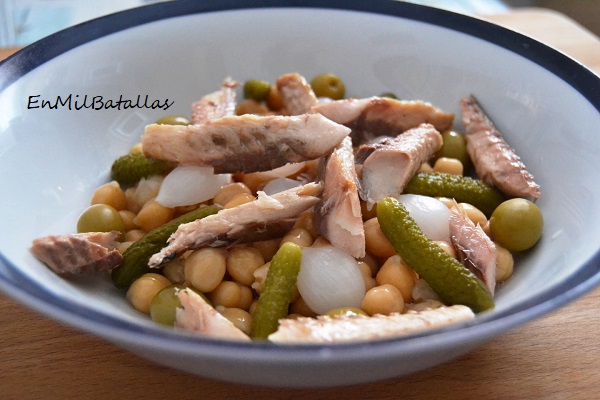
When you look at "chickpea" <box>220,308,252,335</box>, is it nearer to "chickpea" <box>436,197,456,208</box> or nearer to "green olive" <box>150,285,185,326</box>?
"green olive" <box>150,285,185,326</box>

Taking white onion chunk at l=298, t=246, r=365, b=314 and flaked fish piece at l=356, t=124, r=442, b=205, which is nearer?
white onion chunk at l=298, t=246, r=365, b=314

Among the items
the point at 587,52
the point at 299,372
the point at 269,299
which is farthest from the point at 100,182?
the point at 587,52

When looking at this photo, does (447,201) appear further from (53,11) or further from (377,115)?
(53,11)

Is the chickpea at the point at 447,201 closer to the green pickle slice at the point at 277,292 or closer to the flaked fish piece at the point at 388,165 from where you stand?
the flaked fish piece at the point at 388,165

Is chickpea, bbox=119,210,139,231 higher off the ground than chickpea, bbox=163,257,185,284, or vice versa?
chickpea, bbox=119,210,139,231

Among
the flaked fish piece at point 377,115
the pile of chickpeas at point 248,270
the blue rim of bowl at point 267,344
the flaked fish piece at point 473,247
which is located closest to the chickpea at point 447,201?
the pile of chickpeas at point 248,270

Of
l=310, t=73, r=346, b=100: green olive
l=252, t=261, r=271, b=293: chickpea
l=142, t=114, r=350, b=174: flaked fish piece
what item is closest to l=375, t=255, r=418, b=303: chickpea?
l=252, t=261, r=271, b=293: chickpea

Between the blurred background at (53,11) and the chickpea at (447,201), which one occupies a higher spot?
the blurred background at (53,11)

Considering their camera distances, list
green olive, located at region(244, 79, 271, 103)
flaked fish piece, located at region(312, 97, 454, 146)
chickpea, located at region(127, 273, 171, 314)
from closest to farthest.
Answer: chickpea, located at region(127, 273, 171, 314)
flaked fish piece, located at region(312, 97, 454, 146)
green olive, located at region(244, 79, 271, 103)
